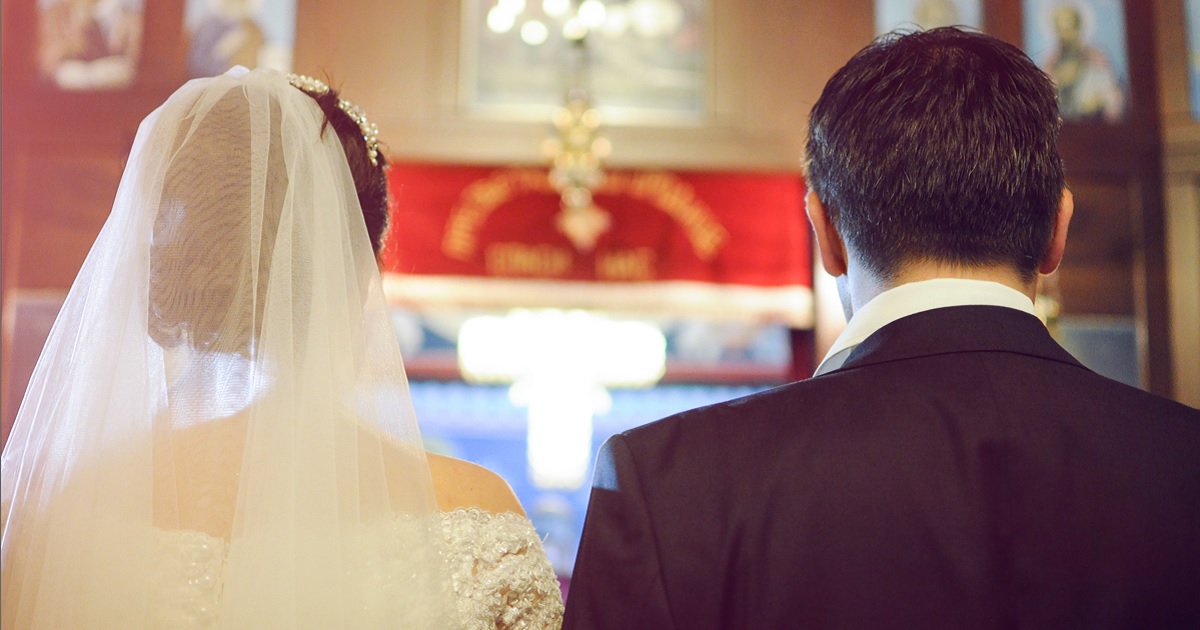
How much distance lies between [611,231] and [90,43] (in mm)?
2963

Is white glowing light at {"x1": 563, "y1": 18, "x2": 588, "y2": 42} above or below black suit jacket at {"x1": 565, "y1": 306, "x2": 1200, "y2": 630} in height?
above

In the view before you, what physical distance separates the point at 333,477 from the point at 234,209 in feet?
1.50

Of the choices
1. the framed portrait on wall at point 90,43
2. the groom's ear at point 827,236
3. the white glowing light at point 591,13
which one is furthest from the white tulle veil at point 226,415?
the framed portrait on wall at point 90,43

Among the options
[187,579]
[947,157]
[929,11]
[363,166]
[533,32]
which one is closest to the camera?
[947,157]

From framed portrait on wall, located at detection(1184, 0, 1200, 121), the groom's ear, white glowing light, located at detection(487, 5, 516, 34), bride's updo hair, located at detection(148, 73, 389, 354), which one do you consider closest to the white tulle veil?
bride's updo hair, located at detection(148, 73, 389, 354)

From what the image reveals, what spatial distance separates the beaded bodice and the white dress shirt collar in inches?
28.9

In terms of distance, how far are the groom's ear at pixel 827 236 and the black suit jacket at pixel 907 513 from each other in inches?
9.1

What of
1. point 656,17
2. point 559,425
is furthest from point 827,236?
point 656,17

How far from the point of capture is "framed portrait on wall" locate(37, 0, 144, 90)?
5320 millimetres

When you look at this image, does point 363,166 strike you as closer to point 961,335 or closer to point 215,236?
point 215,236

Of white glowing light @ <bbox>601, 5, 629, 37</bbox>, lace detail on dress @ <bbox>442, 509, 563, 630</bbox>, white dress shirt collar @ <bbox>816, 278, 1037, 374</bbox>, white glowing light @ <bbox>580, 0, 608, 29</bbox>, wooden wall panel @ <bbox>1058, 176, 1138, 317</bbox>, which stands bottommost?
lace detail on dress @ <bbox>442, 509, 563, 630</bbox>

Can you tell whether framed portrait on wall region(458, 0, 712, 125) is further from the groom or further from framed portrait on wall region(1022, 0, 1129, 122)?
the groom

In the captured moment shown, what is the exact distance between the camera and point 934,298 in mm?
1151

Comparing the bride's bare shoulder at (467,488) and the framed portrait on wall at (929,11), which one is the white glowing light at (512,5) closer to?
the framed portrait on wall at (929,11)
